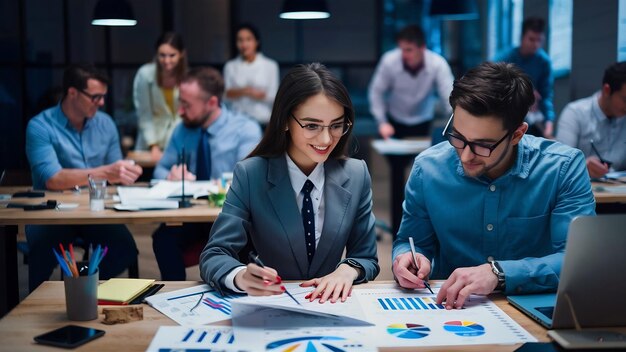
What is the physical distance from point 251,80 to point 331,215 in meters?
5.14

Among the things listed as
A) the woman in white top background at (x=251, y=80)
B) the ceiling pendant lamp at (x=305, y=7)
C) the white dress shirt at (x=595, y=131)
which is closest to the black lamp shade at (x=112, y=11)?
the woman in white top background at (x=251, y=80)

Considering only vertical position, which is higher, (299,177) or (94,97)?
(94,97)

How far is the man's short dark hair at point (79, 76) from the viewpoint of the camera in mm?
4082

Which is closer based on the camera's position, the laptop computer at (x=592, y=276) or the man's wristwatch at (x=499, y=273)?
the laptop computer at (x=592, y=276)

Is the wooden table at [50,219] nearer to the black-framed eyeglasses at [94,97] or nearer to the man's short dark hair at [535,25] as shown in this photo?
the black-framed eyeglasses at [94,97]

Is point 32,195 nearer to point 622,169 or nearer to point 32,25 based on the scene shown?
point 622,169

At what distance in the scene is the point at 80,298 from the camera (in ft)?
5.49

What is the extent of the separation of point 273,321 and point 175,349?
0.25 metres

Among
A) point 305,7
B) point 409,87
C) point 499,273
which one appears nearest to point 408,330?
point 499,273

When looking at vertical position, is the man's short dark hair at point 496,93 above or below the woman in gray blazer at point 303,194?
above

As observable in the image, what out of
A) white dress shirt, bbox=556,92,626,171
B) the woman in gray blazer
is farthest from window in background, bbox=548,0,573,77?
the woman in gray blazer

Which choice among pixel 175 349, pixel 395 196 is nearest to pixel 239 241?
pixel 175 349

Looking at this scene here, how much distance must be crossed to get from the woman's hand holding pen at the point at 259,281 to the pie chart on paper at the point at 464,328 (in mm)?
427

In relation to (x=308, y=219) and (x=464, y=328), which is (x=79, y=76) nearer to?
(x=308, y=219)
